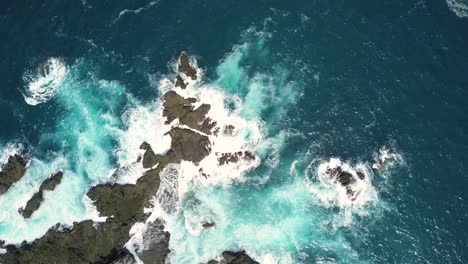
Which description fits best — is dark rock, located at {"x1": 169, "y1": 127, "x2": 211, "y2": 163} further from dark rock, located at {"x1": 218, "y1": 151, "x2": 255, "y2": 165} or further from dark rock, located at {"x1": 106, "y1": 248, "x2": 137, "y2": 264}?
dark rock, located at {"x1": 106, "y1": 248, "x2": 137, "y2": 264}

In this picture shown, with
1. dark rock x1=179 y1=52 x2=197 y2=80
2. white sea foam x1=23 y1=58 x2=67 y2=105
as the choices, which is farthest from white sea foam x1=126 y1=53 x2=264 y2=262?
white sea foam x1=23 y1=58 x2=67 y2=105

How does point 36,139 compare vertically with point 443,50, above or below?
below

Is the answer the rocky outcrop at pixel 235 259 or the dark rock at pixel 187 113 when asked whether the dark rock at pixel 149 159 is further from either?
the rocky outcrop at pixel 235 259

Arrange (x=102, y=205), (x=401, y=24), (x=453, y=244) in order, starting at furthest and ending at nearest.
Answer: (x=401, y=24)
(x=102, y=205)
(x=453, y=244)

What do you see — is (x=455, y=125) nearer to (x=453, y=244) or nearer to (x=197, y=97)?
(x=453, y=244)

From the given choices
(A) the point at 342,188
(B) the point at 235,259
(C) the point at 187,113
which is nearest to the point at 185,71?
(C) the point at 187,113

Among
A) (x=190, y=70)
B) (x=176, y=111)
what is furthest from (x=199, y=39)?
(x=176, y=111)
